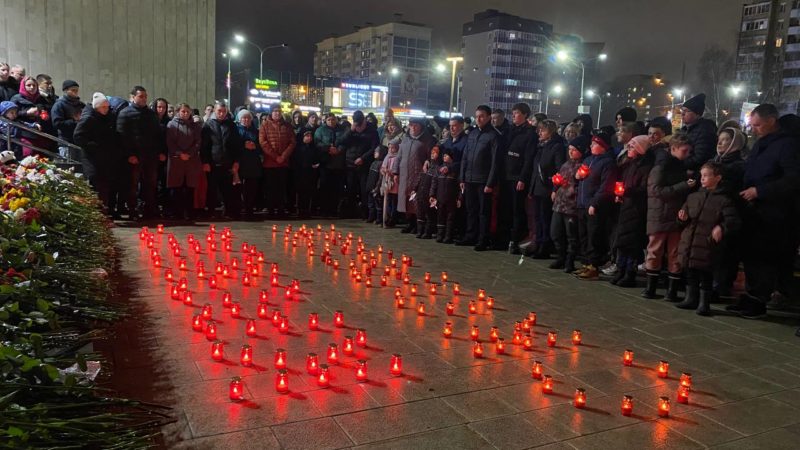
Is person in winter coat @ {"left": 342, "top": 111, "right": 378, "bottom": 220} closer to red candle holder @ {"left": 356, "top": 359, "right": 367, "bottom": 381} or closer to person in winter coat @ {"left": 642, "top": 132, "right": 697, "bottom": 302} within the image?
person in winter coat @ {"left": 642, "top": 132, "right": 697, "bottom": 302}

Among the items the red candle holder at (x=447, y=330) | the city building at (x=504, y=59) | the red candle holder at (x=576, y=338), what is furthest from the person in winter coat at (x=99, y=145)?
the city building at (x=504, y=59)

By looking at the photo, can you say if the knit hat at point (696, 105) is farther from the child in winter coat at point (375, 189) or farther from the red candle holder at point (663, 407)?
the child in winter coat at point (375, 189)

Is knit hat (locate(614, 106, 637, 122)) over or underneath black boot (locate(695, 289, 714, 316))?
over

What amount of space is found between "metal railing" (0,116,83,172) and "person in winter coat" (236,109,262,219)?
105 inches

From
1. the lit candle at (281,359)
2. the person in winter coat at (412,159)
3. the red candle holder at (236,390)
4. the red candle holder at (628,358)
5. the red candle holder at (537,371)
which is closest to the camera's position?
the red candle holder at (236,390)

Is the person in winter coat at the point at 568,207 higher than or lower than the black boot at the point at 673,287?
higher

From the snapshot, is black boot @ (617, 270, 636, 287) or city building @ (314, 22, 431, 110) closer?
black boot @ (617, 270, 636, 287)

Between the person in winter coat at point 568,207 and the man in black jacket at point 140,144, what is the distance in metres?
6.71

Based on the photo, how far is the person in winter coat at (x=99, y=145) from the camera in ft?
31.3

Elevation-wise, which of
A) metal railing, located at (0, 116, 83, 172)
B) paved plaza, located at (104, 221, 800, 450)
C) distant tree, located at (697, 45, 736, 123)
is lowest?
paved plaza, located at (104, 221, 800, 450)

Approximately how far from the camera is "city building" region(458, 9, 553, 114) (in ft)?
336

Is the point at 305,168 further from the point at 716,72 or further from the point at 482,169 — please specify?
the point at 716,72

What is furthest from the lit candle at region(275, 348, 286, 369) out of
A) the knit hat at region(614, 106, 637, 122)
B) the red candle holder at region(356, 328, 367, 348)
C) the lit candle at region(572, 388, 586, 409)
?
the knit hat at region(614, 106, 637, 122)

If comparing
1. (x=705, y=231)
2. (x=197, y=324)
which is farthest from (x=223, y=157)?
(x=705, y=231)
